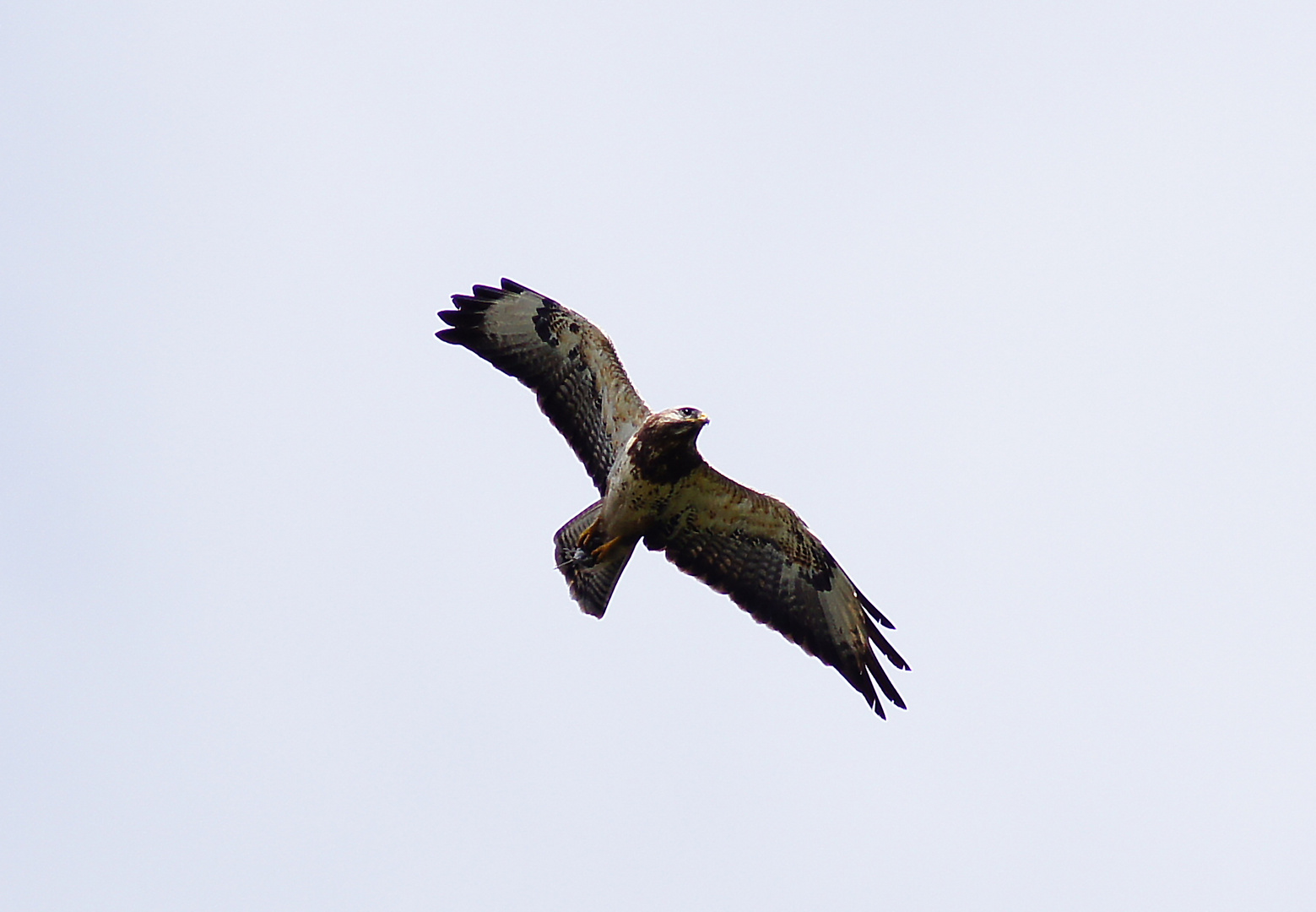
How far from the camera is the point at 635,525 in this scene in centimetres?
948

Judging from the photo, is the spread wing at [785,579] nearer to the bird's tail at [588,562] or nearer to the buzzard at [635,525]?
the buzzard at [635,525]

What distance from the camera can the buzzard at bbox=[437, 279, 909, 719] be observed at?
955 cm

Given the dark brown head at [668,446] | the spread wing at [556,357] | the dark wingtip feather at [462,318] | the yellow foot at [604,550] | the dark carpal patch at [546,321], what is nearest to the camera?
the dark brown head at [668,446]

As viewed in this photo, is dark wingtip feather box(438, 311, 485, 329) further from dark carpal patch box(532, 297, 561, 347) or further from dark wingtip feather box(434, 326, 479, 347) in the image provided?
dark carpal patch box(532, 297, 561, 347)

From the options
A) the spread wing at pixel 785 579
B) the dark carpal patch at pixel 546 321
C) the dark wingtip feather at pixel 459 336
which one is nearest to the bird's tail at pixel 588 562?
the spread wing at pixel 785 579

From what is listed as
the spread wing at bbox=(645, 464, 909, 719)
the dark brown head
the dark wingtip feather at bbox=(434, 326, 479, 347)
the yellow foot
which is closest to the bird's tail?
the yellow foot

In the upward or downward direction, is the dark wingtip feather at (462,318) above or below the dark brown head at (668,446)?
above

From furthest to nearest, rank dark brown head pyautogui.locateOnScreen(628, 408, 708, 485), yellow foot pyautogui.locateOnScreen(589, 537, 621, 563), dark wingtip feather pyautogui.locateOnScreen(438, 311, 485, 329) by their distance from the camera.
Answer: dark wingtip feather pyautogui.locateOnScreen(438, 311, 485, 329), yellow foot pyautogui.locateOnScreen(589, 537, 621, 563), dark brown head pyautogui.locateOnScreen(628, 408, 708, 485)

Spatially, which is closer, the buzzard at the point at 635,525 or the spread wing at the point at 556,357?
the buzzard at the point at 635,525

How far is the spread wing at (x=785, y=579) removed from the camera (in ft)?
31.5

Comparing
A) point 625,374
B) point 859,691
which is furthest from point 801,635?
point 625,374

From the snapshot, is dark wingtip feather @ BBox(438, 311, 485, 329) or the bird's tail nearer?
the bird's tail

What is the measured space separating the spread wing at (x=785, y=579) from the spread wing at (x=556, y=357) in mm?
803

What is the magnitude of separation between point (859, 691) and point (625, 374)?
3.02 m
